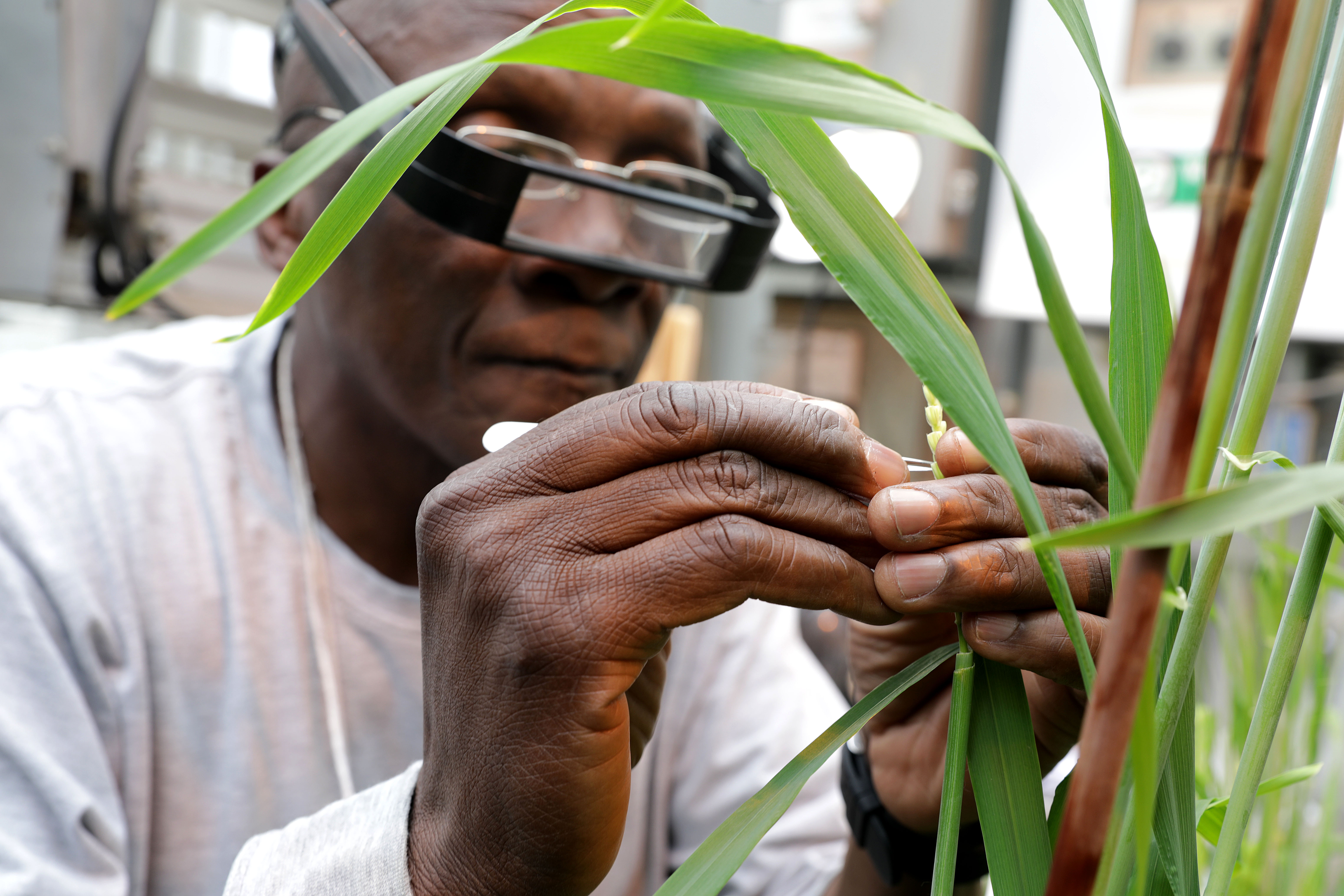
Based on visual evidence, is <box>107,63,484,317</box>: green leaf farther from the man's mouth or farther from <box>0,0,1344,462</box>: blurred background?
<box>0,0,1344,462</box>: blurred background

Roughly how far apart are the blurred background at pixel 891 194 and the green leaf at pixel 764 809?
6.4 inches

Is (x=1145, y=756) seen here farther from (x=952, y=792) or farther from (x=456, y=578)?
(x=456, y=578)

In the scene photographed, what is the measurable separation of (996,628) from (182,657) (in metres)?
0.66

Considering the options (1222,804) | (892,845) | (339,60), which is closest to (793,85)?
(1222,804)

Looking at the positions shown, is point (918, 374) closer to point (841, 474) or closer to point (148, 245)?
point (841, 474)

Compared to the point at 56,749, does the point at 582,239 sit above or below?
above

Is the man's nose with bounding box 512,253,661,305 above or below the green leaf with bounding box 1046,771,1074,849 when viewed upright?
above

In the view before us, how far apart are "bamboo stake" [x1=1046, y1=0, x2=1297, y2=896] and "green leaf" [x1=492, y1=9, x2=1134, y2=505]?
25 mm

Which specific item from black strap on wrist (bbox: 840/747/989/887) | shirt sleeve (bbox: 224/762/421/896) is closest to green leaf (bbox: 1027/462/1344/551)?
shirt sleeve (bbox: 224/762/421/896)

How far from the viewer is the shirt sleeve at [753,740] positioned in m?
0.84

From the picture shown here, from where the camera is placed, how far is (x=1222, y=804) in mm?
308

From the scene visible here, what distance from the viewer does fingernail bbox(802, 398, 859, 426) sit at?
1.08 ft

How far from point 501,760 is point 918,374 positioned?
0.22 m

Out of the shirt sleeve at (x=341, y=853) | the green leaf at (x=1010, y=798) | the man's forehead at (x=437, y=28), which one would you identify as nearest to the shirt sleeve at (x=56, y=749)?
the shirt sleeve at (x=341, y=853)
